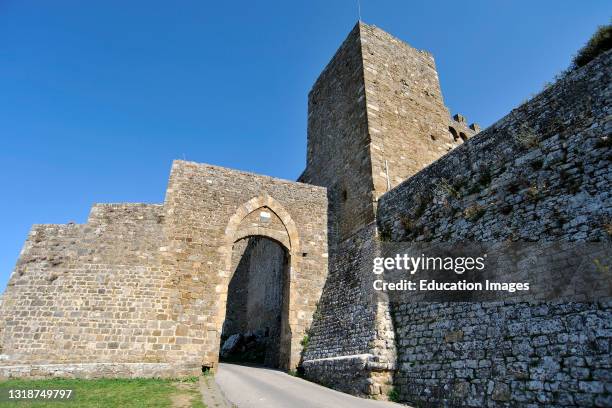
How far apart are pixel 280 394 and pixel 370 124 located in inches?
327

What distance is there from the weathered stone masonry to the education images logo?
36cm

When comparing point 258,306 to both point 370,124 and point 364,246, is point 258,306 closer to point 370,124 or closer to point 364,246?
point 364,246

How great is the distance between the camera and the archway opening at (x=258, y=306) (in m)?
12.6

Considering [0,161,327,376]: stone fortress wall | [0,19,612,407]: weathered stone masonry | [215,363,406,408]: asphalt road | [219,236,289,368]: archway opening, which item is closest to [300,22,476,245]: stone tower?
[0,19,612,407]: weathered stone masonry

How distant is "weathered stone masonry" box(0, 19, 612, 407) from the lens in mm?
5645

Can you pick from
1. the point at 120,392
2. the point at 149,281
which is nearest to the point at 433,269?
the point at 120,392

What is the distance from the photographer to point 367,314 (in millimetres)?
8945

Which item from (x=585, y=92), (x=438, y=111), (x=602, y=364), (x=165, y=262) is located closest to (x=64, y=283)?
(x=165, y=262)

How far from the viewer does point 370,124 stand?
12031mm

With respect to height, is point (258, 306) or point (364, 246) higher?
point (364, 246)

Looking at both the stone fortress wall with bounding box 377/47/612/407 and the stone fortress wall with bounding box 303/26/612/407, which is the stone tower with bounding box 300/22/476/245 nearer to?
the stone fortress wall with bounding box 303/26/612/407

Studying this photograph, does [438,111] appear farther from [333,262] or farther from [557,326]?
[557,326]

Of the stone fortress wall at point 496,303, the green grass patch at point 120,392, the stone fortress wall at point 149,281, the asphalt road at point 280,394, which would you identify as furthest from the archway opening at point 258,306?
the green grass patch at point 120,392

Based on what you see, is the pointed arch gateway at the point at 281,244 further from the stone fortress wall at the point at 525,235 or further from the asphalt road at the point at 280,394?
the stone fortress wall at the point at 525,235
